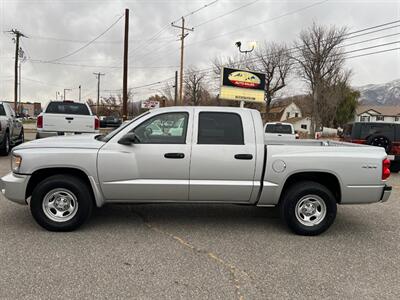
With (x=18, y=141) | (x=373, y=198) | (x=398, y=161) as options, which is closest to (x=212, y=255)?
(x=373, y=198)

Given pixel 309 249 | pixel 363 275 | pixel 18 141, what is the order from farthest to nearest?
pixel 18 141 → pixel 309 249 → pixel 363 275

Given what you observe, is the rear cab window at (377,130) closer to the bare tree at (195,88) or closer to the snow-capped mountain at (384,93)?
the bare tree at (195,88)

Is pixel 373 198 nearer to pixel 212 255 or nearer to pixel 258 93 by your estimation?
pixel 212 255

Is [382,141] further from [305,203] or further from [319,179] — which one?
[305,203]

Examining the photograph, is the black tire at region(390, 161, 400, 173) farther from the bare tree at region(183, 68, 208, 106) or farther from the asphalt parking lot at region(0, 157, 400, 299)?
the bare tree at region(183, 68, 208, 106)

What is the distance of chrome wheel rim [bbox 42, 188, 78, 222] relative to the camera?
4.84 metres

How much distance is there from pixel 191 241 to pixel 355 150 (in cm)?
255

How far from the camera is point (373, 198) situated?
16.6 feet

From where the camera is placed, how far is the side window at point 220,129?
4957 millimetres

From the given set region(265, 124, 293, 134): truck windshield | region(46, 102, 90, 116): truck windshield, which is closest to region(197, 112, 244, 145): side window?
region(46, 102, 90, 116): truck windshield

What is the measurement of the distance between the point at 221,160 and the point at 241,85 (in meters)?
19.2

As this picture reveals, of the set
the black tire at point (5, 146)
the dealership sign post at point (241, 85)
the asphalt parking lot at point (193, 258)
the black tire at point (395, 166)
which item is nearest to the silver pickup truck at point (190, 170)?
the asphalt parking lot at point (193, 258)

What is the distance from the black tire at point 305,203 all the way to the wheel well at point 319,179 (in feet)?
0.30

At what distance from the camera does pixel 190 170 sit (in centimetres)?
489
